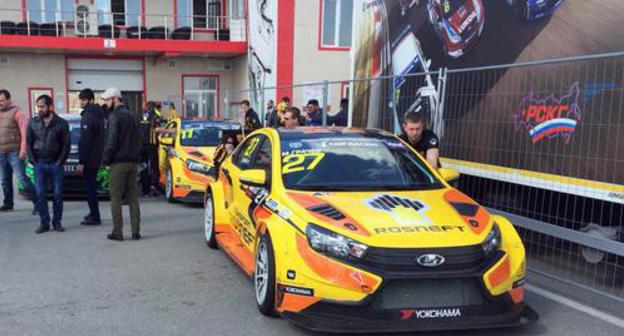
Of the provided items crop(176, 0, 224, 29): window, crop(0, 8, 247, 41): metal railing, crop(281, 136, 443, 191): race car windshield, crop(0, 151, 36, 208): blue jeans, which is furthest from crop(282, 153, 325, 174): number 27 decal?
crop(176, 0, 224, 29): window

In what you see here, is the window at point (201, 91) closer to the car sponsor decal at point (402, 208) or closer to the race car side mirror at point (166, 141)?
the race car side mirror at point (166, 141)

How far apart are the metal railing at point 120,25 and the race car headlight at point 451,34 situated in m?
17.7

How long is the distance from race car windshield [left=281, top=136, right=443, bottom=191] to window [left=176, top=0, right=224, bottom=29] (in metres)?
23.0

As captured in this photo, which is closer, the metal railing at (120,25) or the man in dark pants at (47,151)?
the man in dark pants at (47,151)

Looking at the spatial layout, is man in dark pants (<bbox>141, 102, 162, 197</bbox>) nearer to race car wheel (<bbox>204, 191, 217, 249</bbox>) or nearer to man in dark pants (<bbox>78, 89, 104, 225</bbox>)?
man in dark pants (<bbox>78, 89, 104, 225</bbox>)

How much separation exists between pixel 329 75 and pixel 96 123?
13.2 metres

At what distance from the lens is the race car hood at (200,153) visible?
32.7ft

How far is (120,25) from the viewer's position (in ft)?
86.8

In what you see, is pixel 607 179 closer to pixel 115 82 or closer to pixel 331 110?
pixel 331 110

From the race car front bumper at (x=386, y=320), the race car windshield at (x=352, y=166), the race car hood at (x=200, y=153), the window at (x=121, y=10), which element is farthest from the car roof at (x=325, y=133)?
the window at (x=121, y=10)

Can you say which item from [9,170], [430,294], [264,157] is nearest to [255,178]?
[264,157]

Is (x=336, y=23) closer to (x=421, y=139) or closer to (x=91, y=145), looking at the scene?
(x=91, y=145)

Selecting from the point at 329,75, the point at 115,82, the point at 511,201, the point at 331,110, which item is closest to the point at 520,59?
the point at 511,201

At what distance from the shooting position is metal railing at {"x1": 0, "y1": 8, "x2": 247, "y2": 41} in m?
24.1
